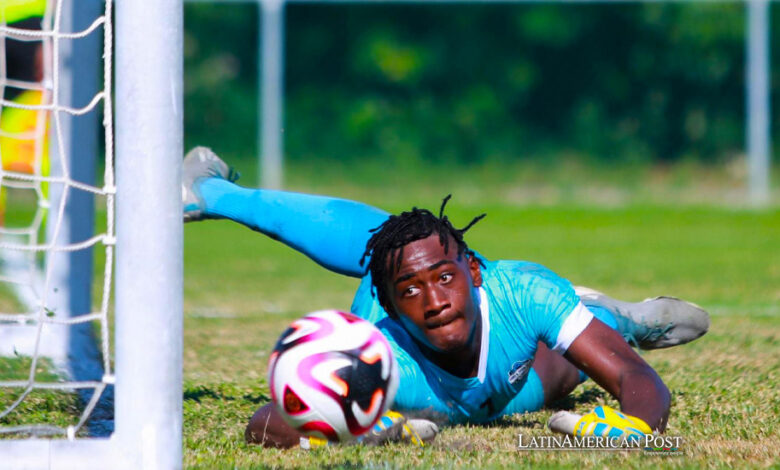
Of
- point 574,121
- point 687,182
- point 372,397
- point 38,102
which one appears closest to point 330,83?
point 574,121

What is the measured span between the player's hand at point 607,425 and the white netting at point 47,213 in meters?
Answer: 1.43

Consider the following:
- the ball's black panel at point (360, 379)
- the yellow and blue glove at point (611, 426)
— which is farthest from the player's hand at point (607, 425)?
the ball's black panel at point (360, 379)

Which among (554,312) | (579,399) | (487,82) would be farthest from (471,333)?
(487,82)

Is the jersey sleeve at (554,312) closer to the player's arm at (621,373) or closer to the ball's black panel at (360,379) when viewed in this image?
the player's arm at (621,373)

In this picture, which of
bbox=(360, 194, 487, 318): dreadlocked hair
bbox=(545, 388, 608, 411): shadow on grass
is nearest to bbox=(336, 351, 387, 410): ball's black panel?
bbox=(360, 194, 487, 318): dreadlocked hair

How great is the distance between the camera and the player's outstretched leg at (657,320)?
485cm

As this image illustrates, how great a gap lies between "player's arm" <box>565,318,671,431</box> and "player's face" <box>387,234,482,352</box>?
1.27 feet

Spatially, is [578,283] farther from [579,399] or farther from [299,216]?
[299,216]

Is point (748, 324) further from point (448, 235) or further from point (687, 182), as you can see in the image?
point (687, 182)

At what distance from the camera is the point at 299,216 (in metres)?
4.70

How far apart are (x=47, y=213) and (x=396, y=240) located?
11.4ft

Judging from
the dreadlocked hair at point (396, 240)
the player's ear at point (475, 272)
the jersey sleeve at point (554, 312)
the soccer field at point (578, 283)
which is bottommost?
the soccer field at point (578, 283)

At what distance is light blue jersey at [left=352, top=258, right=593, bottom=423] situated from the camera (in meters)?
3.90

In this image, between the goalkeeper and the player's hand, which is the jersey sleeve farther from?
the player's hand
